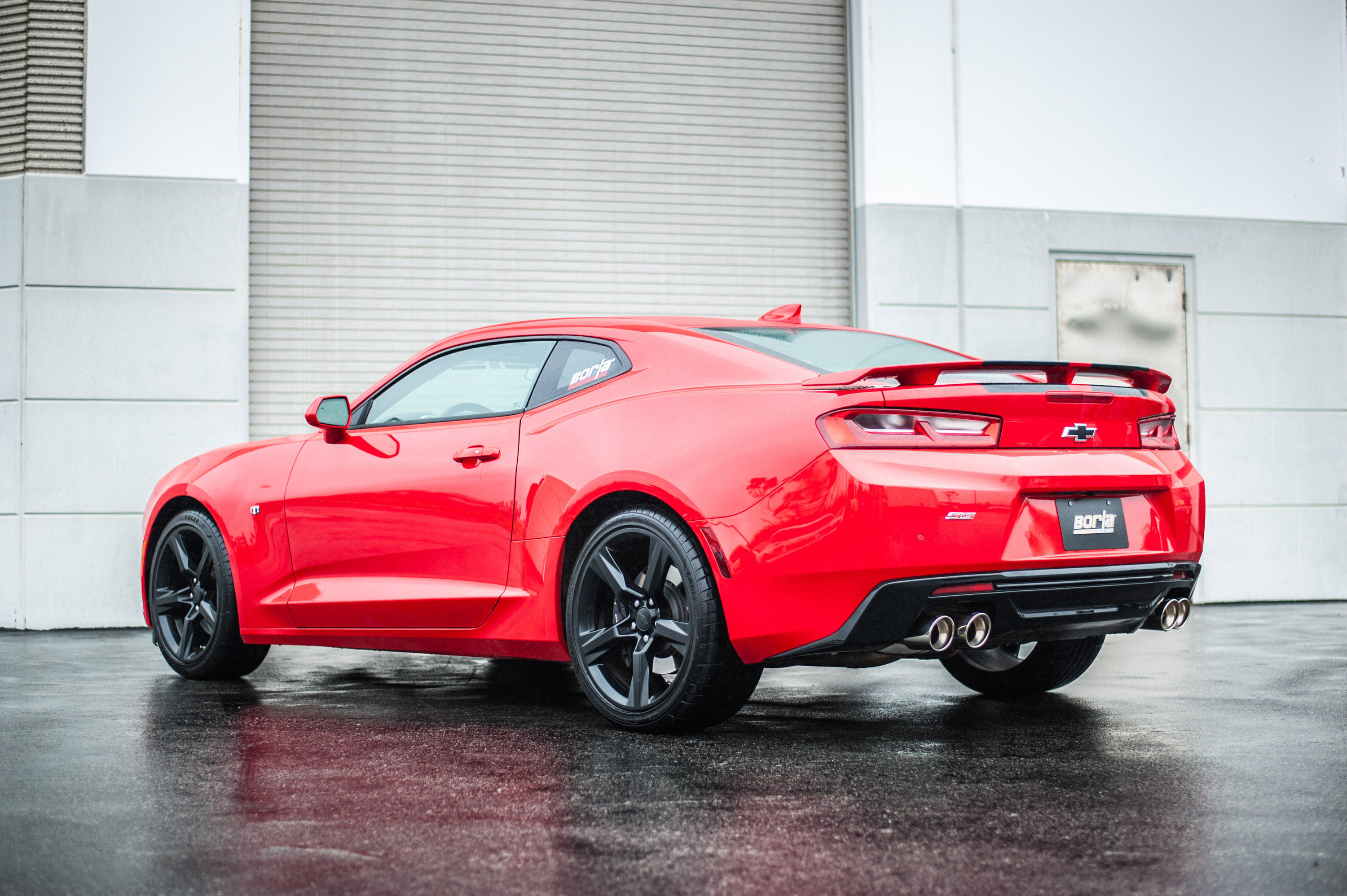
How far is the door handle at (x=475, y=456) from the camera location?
5.03m

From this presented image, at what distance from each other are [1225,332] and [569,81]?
5.90m

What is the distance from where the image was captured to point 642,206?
1105 centimetres

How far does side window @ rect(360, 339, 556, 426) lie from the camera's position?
516 cm

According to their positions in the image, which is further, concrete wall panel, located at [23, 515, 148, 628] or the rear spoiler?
concrete wall panel, located at [23, 515, 148, 628]

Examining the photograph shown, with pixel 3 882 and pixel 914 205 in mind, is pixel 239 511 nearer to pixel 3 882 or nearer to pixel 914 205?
pixel 3 882

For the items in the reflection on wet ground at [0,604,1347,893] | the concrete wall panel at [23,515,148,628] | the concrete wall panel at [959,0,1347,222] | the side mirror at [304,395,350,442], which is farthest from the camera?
the concrete wall panel at [959,0,1347,222]

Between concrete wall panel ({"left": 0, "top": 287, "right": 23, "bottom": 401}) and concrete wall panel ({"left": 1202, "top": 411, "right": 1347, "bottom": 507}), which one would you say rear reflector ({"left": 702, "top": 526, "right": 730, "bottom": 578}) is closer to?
concrete wall panel ({"left": 0, "top": 287, "right": 23, "bottom": 401})

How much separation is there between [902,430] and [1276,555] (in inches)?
344

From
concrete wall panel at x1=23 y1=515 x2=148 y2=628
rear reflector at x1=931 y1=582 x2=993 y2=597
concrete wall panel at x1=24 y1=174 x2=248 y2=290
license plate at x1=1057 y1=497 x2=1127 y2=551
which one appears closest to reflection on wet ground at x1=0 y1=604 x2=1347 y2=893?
rear reflector at x1=931 y1=582 x2=993 y2=597

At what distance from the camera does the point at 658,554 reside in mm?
4457

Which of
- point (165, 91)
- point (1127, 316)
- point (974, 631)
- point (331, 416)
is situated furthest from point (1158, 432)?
point (165, 91)

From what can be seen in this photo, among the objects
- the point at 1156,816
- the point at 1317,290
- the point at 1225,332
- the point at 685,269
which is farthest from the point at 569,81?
the point at 1156,816

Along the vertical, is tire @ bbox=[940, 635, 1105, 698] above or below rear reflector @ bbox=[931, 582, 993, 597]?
below

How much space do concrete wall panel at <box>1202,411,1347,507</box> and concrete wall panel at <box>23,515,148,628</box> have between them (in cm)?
849
